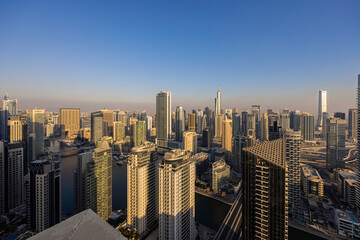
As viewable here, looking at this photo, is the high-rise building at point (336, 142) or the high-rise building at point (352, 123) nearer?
the high-rise building at point (336, 142)

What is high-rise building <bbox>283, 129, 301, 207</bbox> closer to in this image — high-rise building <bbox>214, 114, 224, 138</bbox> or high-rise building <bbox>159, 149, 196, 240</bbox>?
high-rise building <bbox>159, 149, 196, 240</bbox>

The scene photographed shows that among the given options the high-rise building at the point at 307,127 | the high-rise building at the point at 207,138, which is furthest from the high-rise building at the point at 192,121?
the high-rise building at the point at 307,127

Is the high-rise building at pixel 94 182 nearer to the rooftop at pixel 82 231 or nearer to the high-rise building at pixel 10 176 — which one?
the high-rise building at pixel 10 176

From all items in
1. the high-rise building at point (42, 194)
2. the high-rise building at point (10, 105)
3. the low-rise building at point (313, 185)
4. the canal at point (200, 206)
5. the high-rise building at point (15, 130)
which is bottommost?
the canal at point (200, 206)

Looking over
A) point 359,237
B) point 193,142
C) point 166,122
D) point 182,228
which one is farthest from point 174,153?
point 166,122

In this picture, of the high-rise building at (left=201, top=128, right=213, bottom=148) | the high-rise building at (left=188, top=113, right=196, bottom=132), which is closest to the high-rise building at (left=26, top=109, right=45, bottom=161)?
the high-rise building at (left=201, top=128, right=213, bottom=148)

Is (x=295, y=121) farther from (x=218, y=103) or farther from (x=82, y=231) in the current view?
(x=82, y=231)

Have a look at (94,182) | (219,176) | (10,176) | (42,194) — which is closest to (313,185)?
(219,176)

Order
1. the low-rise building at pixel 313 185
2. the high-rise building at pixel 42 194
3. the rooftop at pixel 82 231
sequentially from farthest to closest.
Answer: the low-rise building at pixel 313 185, the high-rise building at pixel 42 194, the rooftop at pixel 82 231
